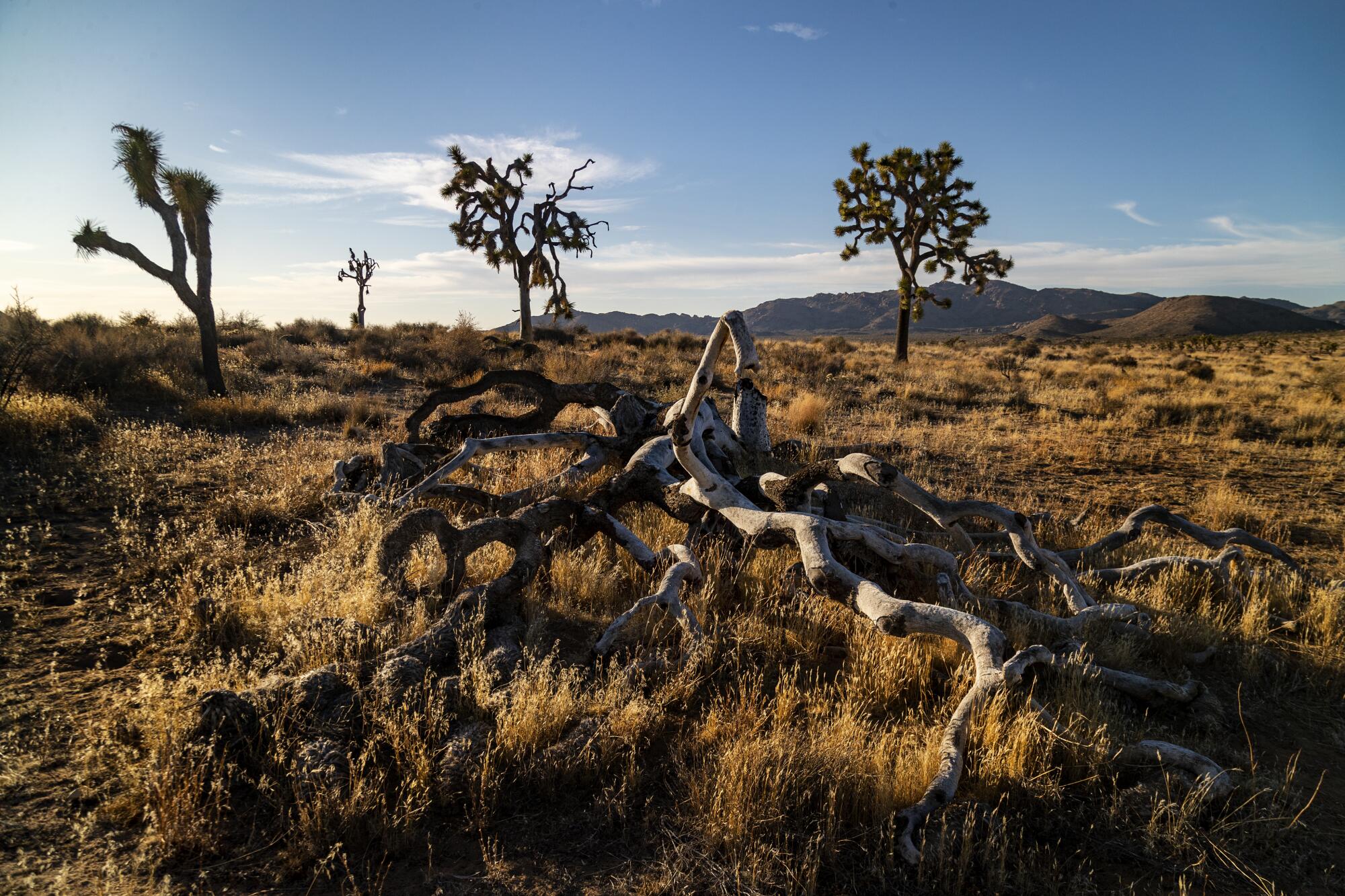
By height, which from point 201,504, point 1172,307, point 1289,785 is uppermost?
point 1172,307


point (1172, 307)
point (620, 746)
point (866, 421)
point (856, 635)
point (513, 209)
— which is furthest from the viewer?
point (1172, 307)

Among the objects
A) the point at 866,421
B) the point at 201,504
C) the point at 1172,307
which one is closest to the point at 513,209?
the point at 866,421

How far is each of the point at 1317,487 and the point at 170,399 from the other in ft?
63.8

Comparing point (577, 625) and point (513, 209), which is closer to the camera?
point (577, 625)

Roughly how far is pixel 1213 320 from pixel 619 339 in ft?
505

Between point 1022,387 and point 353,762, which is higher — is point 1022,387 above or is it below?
above

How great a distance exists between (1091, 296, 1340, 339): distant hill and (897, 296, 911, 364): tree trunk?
115990mm

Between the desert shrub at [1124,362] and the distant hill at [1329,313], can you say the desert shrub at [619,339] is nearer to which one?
the desert shrub at [1124,362]

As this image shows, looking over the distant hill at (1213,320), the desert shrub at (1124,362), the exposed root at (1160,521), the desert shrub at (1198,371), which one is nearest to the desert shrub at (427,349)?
the exposed root at (1160,521)

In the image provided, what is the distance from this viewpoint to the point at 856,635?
3908 millimetres

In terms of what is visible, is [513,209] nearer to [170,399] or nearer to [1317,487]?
[170,399]

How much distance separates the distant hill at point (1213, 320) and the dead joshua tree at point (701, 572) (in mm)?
139181

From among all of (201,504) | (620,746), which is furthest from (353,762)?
(201,504)

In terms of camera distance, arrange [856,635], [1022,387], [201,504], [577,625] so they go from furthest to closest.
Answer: [1022,387], [201,504], [577,625], [856,635]
